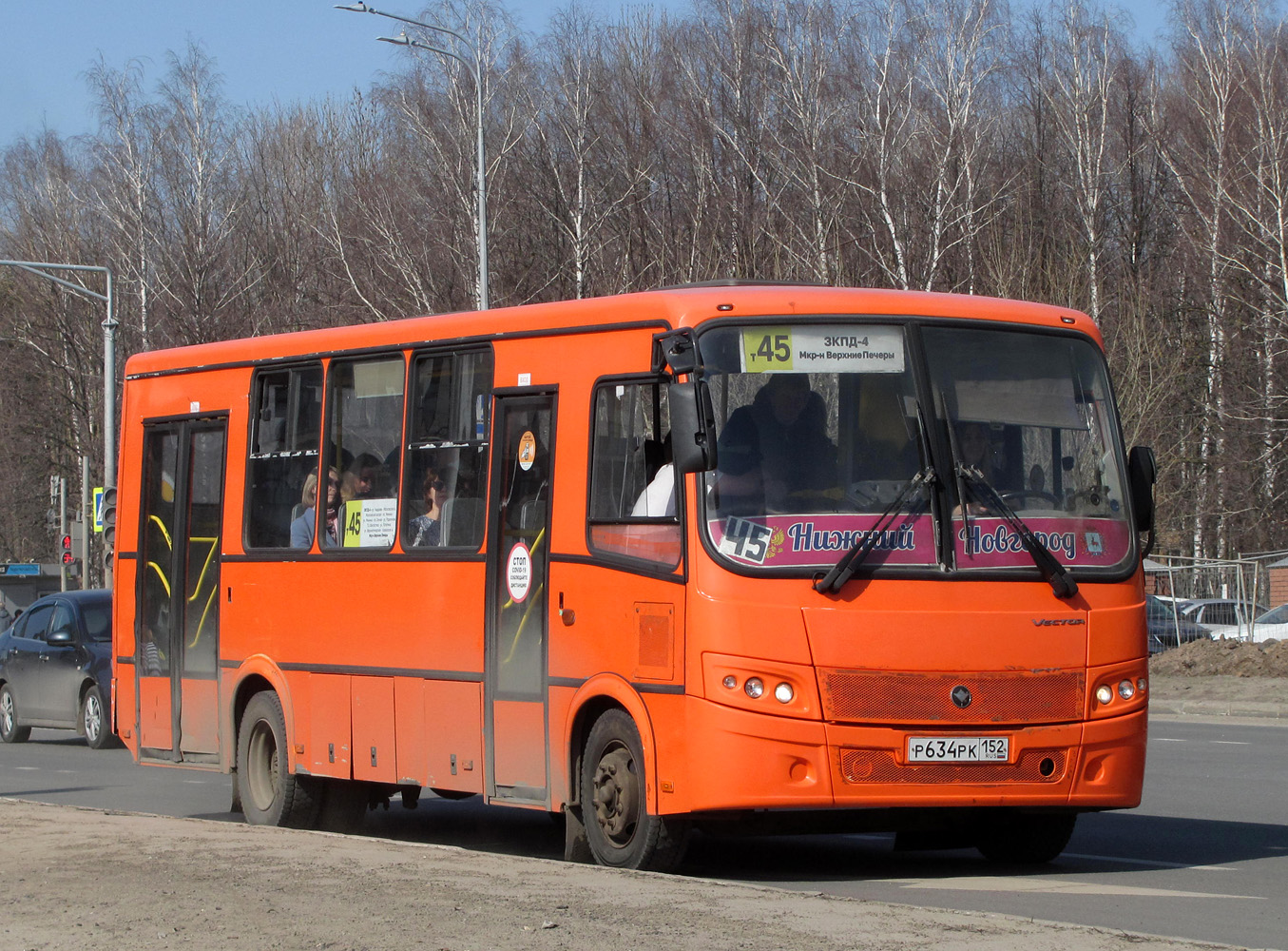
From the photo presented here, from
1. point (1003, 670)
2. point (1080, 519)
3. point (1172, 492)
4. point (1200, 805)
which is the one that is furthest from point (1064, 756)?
point (1172, 492)

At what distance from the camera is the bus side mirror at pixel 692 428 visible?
8.80m

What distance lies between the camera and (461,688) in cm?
1081

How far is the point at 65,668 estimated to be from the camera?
21688mm

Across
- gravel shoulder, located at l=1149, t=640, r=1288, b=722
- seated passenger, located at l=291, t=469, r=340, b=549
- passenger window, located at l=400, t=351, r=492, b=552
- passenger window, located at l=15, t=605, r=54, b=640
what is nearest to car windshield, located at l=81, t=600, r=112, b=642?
passenger window, located at l=15, t=605, r=54, b=640

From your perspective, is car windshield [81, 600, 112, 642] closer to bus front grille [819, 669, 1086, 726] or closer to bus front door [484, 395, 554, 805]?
bus front door [484, 395, 554, 805]

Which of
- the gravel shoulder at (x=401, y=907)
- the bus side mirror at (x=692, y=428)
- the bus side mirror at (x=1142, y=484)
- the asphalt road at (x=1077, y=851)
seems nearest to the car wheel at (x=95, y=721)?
the asphalt road at (x=1077, y=851)

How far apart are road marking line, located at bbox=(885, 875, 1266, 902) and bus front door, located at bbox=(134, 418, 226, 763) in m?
5.62

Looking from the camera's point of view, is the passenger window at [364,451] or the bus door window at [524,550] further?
the passenger window at [364,451]

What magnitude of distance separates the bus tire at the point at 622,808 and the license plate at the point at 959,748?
115 centimetres

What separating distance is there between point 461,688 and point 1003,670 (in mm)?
3182

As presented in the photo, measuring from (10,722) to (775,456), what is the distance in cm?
1641

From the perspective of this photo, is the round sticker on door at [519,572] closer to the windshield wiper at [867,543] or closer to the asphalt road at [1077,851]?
the asphalt road at [1077,851]

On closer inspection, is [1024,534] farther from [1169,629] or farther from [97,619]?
[1169,629]

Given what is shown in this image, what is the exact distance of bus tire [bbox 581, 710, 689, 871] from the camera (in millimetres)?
9242
